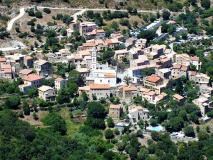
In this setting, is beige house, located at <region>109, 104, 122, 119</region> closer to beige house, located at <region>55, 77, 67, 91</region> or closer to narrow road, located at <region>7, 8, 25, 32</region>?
beige house, located at <region>55, 77, 67, 91</region>

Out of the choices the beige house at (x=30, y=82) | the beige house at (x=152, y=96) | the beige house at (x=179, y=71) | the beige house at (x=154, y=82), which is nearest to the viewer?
the beige house at (x=152, y=96)

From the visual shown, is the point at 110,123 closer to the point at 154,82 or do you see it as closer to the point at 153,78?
the point at 154,82

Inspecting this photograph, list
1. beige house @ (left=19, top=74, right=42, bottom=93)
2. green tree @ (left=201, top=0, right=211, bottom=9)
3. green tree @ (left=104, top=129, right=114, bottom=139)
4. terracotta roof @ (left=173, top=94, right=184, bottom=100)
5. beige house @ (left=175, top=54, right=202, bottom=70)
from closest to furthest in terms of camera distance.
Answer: green tree @ (left=104, top=129, right=114, bottom=139) < terracotta roof @ (left=173, top=94, right=184, bottom=100) < beige house @ (left=19, top=74, right=42, bottom=93) < beige house @ (left=175, top=54, right=202, bottom=70) < green tree @ (left=201, top=0, right=211, bottom=9)

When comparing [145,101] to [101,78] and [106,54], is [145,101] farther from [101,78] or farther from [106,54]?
[106,54]

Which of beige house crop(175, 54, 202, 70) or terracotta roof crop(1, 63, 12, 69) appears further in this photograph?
beige house crop(175, 54, 202, 70)

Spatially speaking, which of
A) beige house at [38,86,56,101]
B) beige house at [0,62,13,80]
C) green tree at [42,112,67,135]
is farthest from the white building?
green tree at [42,112,67,135]

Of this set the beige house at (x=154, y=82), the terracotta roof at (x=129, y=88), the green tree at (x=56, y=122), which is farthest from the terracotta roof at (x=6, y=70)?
the beige house at (x=154, y=82)

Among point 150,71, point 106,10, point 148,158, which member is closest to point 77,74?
point 150,71

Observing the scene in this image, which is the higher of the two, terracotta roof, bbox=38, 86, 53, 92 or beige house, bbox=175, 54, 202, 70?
beige house, bbox=175, 54, 202, 70

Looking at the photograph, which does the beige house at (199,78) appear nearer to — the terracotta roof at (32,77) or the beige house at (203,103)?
the beige house at (203,103)
